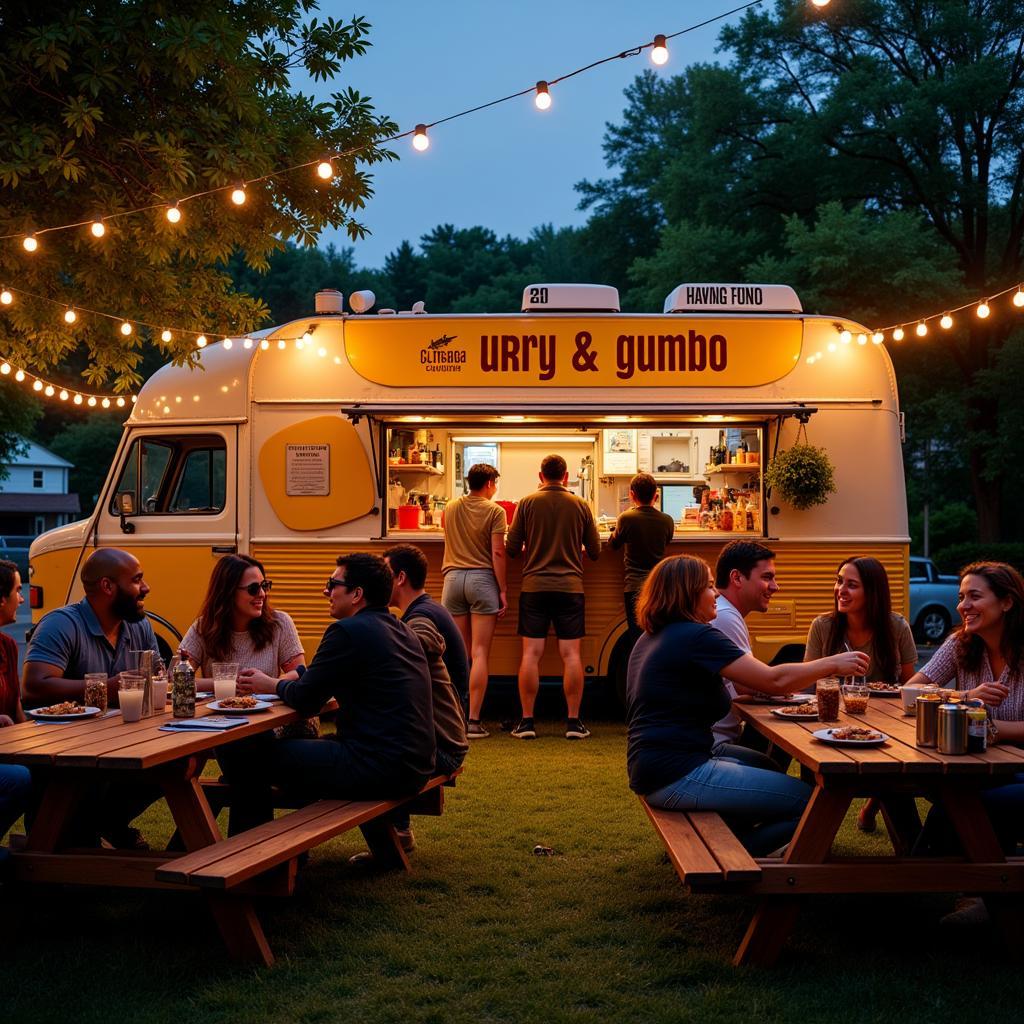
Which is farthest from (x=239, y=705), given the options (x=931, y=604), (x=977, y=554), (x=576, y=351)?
(x=977, y=554)

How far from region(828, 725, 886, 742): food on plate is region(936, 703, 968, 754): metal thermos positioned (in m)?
0.24

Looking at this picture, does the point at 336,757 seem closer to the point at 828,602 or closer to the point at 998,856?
the point at 998,856

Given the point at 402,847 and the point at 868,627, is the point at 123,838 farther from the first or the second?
the point at 868,627

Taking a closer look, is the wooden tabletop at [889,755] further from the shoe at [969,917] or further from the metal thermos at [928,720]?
the shoe at [969,917]

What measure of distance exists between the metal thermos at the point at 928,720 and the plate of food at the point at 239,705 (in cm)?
254

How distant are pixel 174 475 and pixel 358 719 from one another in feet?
16.6

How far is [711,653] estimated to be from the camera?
4.24 metres

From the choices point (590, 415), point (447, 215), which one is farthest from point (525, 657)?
point (447, 215)

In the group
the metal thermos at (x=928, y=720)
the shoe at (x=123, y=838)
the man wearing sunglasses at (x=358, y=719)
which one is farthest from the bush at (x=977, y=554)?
the shoe at (x=123, y=838)

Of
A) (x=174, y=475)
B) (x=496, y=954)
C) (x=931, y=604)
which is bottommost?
(x=496, y=954)

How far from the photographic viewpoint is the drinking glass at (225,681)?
16.0 ft

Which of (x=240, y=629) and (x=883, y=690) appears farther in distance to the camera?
(x=240, y=629)

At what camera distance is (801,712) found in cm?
468

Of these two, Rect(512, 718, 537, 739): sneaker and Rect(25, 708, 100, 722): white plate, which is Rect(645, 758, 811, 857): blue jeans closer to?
Rect(25, 708, 100, 722): white plate
